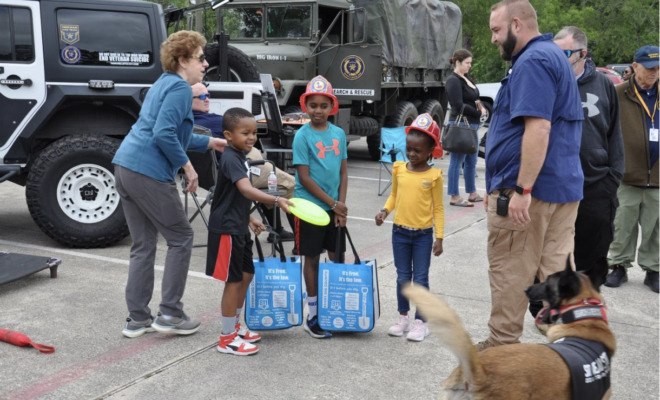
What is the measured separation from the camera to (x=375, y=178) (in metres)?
11.5

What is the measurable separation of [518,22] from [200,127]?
376 cm

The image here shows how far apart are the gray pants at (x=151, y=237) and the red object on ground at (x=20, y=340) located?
544 mm

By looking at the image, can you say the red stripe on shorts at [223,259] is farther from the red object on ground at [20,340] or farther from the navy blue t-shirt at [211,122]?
the navy blue t-shirt at [211,122]

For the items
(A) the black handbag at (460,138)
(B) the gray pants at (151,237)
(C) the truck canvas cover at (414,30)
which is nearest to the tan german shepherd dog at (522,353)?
(B) the gray pants at (151,237)

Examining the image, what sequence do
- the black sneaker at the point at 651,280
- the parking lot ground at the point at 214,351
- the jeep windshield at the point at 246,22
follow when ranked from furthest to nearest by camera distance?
the jeep windshield at the point at 246,22
the black sneaker at the point at 651,280
the parking lot ground at the point at 214,351

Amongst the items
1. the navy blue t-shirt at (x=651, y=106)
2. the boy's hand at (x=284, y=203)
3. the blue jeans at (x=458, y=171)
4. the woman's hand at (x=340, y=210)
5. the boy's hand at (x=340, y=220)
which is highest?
the navy blue t-shirt at (x=651, y=106)

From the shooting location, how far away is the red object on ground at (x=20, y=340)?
4.08m

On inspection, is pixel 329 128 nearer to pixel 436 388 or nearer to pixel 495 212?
pixel 495 212

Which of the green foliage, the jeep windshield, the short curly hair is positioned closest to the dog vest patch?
the short curly hair

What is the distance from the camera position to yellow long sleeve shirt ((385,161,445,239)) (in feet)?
14.1

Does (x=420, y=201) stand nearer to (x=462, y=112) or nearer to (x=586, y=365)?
(x=586, y=365)

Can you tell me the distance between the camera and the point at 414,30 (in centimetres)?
1423

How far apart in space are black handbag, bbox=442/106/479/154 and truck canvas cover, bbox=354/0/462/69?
13.4ft

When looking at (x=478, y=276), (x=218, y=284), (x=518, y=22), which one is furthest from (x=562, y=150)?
(x=218, y=284)
